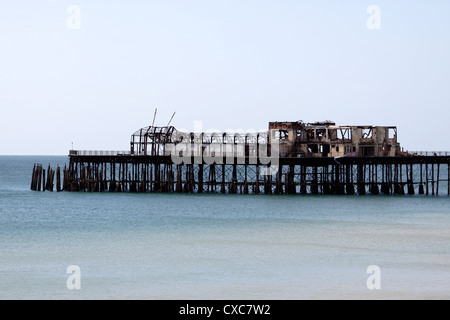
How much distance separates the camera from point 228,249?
3966cm

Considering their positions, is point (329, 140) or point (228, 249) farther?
point (329, 140)

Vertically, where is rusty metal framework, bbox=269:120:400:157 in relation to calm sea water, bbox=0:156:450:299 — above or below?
above

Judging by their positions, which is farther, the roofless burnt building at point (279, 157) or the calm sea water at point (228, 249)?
the roofless burnt building at point (279, 157)

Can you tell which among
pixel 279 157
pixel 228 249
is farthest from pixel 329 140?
pixel 228 249

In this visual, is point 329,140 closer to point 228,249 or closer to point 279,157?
point 279,157

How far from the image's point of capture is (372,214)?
56.4 metres

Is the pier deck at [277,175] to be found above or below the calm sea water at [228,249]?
above

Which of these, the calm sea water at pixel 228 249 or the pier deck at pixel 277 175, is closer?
the calm sea water at pixel 228 249

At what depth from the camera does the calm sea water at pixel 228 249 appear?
30281 mm

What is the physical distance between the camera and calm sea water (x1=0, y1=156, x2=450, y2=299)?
99.3ft

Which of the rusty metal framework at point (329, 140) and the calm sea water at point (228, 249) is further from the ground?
the rusty metal framework at point (329, 140)

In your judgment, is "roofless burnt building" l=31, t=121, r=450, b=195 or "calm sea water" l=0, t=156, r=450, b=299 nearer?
"calm sea water" l=0, t=156, r=450, b=299
